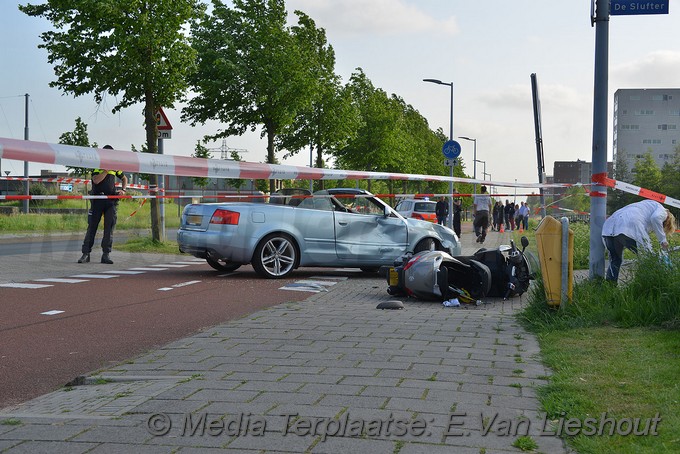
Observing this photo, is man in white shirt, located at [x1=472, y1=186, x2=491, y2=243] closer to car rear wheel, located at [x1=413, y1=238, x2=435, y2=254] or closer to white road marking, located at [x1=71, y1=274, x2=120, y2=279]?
car rear wheel, located at [x1=413, y1=238, x2=435, y2=254]

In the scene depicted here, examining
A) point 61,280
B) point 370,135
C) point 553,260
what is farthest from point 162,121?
point 370,135

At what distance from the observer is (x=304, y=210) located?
13797 mm

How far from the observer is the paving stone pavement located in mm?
3918

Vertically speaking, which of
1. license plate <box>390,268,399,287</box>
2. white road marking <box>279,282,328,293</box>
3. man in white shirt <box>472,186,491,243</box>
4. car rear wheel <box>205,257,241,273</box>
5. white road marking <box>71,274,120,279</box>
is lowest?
white road marking <box>279,282,328,293</box>

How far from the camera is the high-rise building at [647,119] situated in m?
153

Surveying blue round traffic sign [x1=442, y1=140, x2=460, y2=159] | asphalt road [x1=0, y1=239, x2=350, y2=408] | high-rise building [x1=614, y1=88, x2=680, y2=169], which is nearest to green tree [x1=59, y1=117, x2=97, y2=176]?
blue round traffic sign [x1=442, y1=140, x2=460, y2=159]

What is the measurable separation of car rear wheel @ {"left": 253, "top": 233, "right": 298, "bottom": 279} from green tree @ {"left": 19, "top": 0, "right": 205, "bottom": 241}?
7.85 m

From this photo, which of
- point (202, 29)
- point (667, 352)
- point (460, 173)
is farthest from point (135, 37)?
point (460, 173)

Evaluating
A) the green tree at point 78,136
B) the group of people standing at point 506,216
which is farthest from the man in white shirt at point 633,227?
the green tree at point 78,136

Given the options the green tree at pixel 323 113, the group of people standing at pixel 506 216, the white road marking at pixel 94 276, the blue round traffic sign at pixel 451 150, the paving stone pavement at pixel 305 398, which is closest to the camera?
the paving stone pavement at pixel 305 398

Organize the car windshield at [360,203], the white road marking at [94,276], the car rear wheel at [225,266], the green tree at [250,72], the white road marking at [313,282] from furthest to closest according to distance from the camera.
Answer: the green tree at [250,72], the car rear wheel at [225,266], the car windshield at [360,203], the white road marking at [94,276], the white road marking at [313,282]

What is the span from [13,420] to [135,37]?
1586 cm

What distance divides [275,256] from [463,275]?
384 centimetres

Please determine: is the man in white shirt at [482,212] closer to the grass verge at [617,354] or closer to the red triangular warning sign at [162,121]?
the red triangular warning sign at [162,121]
